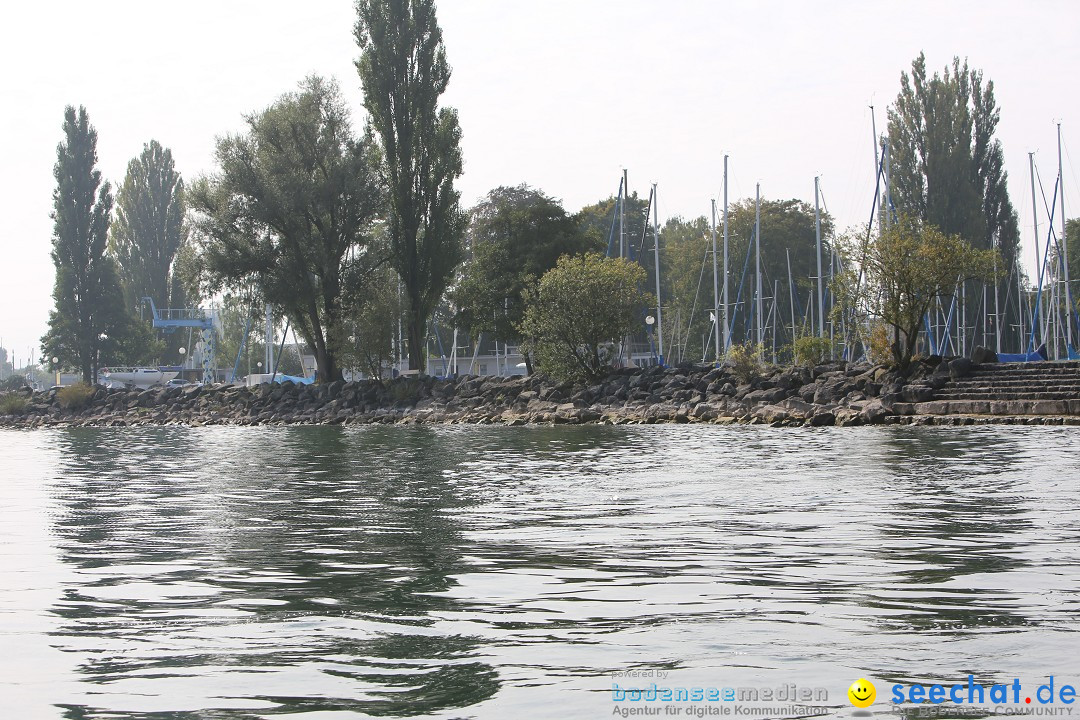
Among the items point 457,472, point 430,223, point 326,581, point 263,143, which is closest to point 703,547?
point 326,581

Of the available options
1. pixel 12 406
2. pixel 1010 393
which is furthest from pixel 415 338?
pixel 1010 393

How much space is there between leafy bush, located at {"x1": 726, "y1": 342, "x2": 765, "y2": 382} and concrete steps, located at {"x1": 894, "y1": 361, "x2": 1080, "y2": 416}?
8.48 metres

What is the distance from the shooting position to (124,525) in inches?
498

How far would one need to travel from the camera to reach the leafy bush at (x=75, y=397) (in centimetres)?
6638

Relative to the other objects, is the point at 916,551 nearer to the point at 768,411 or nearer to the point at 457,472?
the point at 457,472

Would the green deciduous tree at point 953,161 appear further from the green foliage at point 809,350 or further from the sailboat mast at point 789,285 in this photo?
the green foliage at point 809,350

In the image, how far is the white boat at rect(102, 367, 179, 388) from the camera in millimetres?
83812

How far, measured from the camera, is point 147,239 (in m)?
Answer: 93.0

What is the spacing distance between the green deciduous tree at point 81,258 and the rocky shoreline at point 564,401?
9941 mm

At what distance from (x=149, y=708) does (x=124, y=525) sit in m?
8.10

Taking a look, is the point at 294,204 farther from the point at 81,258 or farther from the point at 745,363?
the point at 81,258

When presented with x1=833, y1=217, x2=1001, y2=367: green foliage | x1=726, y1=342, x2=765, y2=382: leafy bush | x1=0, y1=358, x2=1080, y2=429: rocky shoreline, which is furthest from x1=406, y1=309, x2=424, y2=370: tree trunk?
x1=833, y1=217, x2=1001, y2=367: green foliage

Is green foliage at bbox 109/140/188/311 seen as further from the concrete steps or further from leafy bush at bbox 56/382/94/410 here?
the concrete steps

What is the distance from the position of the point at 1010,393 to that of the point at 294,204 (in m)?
33.0
